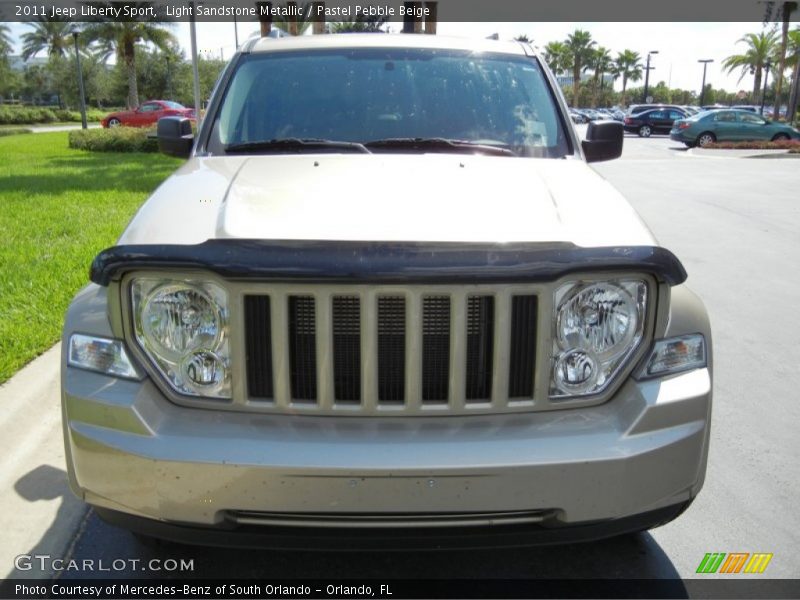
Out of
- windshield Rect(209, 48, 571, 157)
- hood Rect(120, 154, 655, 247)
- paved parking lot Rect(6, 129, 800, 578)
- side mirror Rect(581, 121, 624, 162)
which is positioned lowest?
paved parking lot Rect(6, 129, 800, 578)

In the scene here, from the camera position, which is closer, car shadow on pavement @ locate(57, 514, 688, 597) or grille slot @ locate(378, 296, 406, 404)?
grille slot @ locate(378, 296, 406, 404)

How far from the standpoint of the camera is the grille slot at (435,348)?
7.22 feet

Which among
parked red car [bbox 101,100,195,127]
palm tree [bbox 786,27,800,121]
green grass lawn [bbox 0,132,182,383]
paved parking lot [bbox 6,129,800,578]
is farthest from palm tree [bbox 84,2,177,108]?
paved parking lot [bbox 6,129,800,578]

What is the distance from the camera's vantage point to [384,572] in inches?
109

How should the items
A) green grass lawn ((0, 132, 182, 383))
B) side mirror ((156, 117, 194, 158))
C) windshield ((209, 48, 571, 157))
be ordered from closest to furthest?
windshield ((209, 48, 571, 157)), side mirror ((156, 117, 194, 158)), green grass lawn ((0, 132, 182, 383))

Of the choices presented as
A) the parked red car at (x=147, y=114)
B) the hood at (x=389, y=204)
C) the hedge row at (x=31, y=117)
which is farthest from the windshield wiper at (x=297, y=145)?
the hedge row at (x=31, y=117)

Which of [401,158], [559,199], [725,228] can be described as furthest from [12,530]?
[725,228]

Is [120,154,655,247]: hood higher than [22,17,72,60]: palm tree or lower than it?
lower

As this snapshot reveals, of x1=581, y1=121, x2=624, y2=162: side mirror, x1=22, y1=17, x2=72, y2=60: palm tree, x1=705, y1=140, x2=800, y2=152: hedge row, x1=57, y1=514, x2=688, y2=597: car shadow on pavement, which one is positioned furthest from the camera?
x1=22, y1=17, x2=72, y2=60: palm tree

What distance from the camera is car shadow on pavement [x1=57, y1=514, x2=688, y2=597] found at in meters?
2.77

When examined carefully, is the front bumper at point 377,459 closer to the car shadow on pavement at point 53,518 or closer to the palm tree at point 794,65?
the car shadow on pavement at point 53,518

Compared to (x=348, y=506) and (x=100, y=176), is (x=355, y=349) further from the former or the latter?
(x=100, y=176)

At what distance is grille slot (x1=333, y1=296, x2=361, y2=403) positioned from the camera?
220cm

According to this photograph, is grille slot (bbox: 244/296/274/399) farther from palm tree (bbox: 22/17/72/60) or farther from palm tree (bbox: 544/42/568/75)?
palm tree (bbox: 544/42/568/75)
